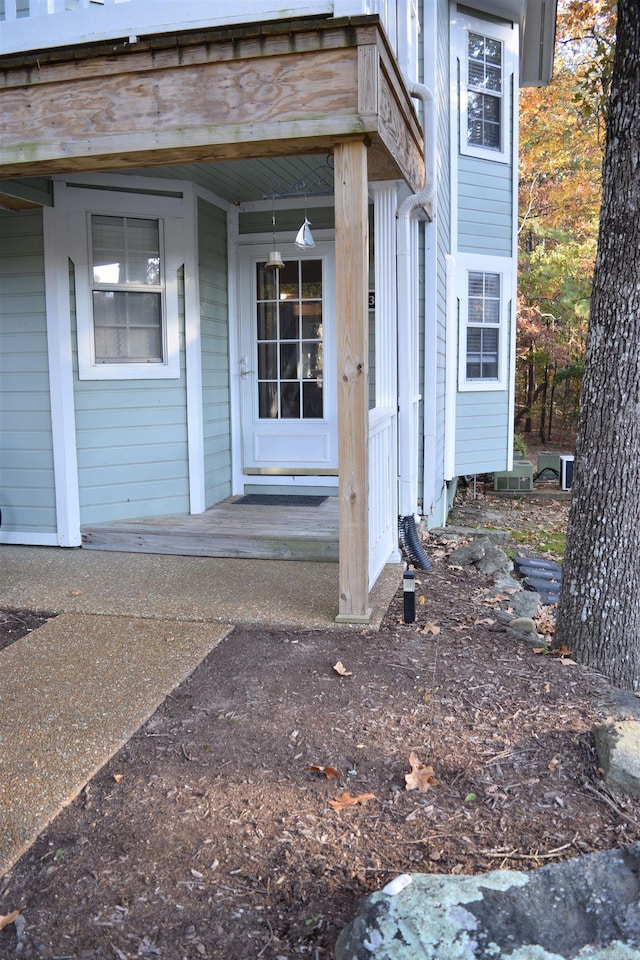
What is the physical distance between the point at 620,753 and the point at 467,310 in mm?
6607

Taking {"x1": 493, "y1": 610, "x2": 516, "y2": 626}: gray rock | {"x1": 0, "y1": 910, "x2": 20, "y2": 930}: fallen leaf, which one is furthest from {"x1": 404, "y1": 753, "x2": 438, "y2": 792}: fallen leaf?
{"x1": 493, "y1": 610, "x2": 516, "y2": 626}: gray rock

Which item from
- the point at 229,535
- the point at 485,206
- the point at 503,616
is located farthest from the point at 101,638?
the point at 485,206

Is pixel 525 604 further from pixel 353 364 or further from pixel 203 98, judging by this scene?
pixel 203 98

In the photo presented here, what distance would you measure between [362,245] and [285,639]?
2062 millimetres

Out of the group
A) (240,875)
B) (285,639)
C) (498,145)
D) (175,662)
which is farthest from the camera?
(498,145)

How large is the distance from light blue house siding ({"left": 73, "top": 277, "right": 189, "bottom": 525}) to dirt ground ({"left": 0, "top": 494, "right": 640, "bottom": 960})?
2547 millimetres

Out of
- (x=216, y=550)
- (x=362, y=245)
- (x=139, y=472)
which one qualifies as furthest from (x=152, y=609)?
(x=362, y=245)

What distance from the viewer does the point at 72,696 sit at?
346 cm

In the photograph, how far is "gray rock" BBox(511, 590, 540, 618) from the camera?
191 inches

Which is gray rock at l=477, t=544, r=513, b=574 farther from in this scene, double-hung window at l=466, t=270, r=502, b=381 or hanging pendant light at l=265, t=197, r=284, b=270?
double-hung window at l=466, t=270, r=502, b=381

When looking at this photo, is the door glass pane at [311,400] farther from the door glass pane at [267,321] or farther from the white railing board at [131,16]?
the white railing board at [131,16]

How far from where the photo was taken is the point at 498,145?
907 centimetres

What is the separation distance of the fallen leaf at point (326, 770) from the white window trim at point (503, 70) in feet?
24.5

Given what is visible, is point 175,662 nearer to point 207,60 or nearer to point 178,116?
point 178,116
